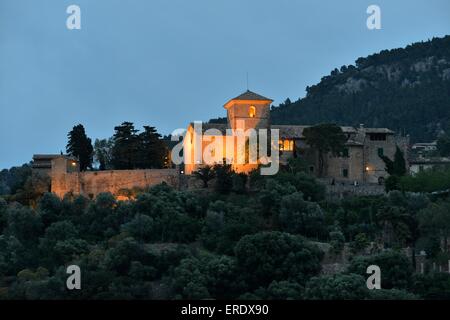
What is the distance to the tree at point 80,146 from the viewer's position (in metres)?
65.4

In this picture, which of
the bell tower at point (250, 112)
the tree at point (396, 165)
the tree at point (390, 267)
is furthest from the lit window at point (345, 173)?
the tree at point (390, 267)

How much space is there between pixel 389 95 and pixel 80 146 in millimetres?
64409

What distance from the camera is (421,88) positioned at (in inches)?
4911

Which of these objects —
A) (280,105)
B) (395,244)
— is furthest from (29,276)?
(280,105)

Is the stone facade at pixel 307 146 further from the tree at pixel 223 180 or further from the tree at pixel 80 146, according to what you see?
the tree at pixel 80 146

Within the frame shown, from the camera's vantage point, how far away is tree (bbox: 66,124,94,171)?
65.4 meters

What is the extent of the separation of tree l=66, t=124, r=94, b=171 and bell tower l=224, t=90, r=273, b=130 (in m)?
8.97

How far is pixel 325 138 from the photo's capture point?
200 ft

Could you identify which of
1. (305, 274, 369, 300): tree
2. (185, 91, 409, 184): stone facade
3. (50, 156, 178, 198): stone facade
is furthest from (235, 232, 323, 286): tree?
(50, 156, 178, 198): stone facade

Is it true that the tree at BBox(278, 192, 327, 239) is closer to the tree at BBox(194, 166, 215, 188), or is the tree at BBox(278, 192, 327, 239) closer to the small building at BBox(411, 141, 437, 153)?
the tree at BBox(194, 166, 215, 188)

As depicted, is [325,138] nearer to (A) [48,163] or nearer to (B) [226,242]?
(B) [226,242]

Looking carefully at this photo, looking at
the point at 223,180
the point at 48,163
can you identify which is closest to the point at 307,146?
the point at 223,180

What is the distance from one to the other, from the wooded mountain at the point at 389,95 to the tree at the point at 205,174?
1978 inches
